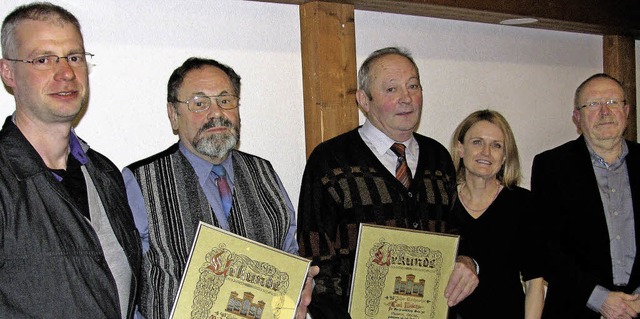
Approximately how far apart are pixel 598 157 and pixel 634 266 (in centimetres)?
56

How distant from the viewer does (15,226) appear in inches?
77.0

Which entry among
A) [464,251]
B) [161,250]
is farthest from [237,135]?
[464,251]

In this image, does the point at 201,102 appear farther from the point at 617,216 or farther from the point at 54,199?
the point at 617,216

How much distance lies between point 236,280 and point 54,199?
623mm

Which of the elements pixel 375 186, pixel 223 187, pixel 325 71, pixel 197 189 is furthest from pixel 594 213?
pixel 197 189

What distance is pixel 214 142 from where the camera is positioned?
2525 mm

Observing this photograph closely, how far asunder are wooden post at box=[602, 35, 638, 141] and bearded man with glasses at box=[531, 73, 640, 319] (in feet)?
5.60

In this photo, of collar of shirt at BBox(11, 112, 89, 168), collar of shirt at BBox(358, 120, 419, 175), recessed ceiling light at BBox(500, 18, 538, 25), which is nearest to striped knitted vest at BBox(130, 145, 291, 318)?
collar of shirt at BBox(11, 112, 89, 168)

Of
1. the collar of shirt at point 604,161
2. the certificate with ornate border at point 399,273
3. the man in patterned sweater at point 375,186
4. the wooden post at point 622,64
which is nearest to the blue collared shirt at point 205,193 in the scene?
the man in patterned sweater at point 375,186

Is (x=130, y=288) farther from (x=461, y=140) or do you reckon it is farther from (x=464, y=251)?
(x=461, y=140)

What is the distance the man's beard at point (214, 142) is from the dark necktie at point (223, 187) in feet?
0.25

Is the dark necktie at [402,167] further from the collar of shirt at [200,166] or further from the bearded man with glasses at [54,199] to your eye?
the bearded man with glasses at [54,199]

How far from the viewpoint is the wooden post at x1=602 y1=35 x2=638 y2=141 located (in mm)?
5242

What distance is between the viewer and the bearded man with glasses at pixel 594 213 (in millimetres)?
3449
